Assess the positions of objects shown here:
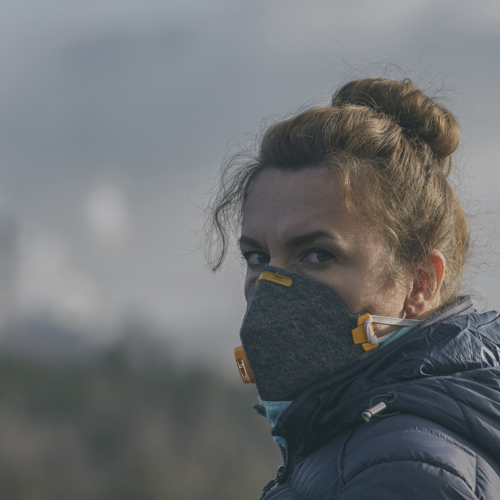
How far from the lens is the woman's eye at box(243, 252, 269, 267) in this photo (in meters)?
3.12

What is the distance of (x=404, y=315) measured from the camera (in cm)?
283

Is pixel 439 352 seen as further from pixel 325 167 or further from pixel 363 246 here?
pixel 325 167

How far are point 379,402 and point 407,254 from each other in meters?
1.02

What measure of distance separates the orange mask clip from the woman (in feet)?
0.03

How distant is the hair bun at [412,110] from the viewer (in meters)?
3.10

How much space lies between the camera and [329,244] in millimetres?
2736

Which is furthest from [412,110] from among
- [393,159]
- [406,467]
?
[406,467]

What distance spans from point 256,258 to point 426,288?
89 cm

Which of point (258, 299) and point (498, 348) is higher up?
point (258, 299)

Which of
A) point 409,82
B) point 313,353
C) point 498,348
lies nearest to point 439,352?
point 498,348

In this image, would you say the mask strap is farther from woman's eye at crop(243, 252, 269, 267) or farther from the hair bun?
the hair bun

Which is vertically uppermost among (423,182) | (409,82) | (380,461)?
(409,82)

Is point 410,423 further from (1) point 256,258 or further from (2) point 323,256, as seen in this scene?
(1) point 256,258

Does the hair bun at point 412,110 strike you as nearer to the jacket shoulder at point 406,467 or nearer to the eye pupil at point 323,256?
the eye pupil at point 323,256
